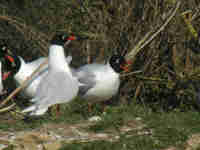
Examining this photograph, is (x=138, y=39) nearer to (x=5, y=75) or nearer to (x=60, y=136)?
(x=5, y=75)

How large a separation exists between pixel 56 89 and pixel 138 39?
2.44 m

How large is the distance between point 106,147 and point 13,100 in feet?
10.8

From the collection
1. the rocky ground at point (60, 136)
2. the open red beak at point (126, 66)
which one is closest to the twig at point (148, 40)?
the open red beak at point (126, 66)

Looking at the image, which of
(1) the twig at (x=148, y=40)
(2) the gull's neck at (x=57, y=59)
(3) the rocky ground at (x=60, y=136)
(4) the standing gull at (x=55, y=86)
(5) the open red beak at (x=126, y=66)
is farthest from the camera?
(5) the open red beak at (x=126, y=66)

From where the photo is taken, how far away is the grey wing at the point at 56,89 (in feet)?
16.1

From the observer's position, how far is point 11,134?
5.06 meters

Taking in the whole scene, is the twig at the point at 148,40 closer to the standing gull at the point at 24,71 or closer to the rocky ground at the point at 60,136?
the standing gull at the point at 24,71

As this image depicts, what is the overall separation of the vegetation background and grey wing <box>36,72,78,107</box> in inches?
79.0

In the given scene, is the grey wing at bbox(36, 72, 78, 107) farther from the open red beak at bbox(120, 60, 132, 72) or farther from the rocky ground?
the open red beak at bbox(120, 60, 132, 72)

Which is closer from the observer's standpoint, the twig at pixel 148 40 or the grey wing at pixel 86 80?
the grey wing at pixel 86 80

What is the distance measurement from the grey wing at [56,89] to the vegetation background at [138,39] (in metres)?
2.01

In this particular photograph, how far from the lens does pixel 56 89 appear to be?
5027 millimetres

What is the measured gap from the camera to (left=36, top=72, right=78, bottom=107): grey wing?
4902mm

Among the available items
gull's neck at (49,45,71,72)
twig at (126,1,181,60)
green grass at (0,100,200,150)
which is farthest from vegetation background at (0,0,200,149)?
gull's neck at (49,45,71,72)
